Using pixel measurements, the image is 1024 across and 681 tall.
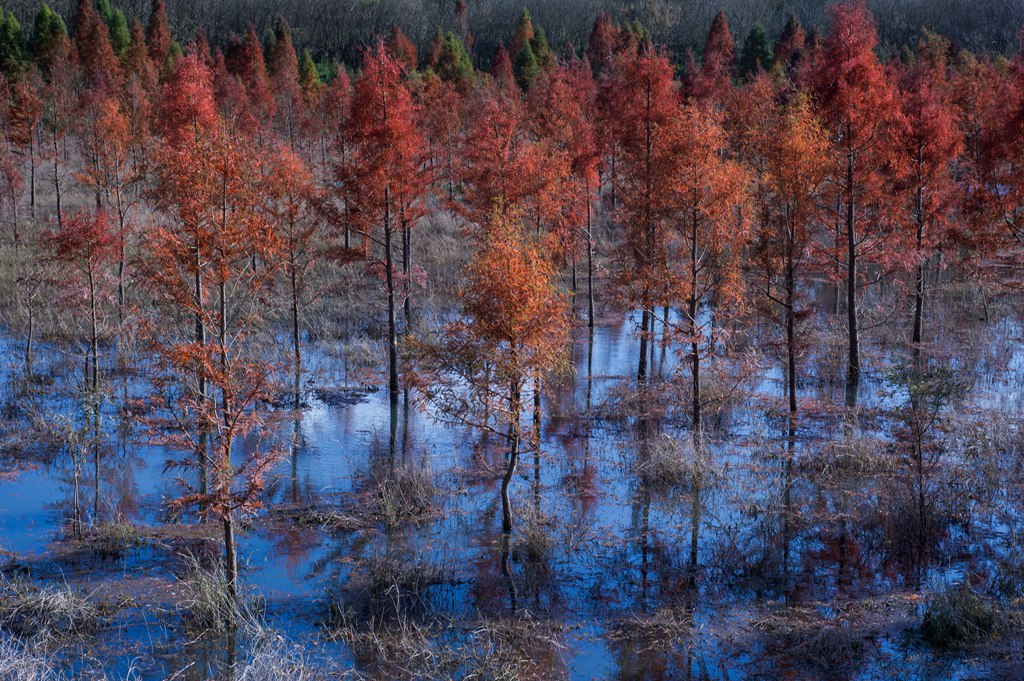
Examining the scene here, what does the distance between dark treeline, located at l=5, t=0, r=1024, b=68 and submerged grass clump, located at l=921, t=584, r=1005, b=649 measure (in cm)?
8197

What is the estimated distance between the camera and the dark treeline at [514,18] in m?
91.7

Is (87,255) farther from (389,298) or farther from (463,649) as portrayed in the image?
Result: (463,649)

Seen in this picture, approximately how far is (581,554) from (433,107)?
138 feet

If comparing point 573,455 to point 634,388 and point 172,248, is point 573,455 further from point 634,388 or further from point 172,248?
point 172,248

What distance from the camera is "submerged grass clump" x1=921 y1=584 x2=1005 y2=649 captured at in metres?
12.6

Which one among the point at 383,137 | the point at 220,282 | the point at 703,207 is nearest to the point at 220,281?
the point at 220,282

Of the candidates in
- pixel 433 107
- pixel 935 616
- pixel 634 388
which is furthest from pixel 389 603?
pixel 433 107

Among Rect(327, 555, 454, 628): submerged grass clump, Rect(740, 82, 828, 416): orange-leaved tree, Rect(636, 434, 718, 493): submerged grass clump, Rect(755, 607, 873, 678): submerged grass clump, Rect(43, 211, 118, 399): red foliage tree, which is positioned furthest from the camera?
Rect(43, 211, 118, 399): red foliage tree

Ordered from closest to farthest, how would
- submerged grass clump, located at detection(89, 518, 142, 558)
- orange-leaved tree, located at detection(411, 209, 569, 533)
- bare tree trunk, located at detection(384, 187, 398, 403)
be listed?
1. orange-leaved tree, located at detection(411, 209, 569, 533)
2. submerged grass clump, located at detection(89, 518, 142, 558)
3. bare tree trunk, located at detection(384, 187, 398, 403)

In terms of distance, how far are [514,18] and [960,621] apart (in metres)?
101

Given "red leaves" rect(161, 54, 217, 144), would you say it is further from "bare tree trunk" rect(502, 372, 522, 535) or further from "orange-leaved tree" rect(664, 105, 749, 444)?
"bare tree trunk" rect(502, 372, 522, 535)

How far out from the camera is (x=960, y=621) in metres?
12.7

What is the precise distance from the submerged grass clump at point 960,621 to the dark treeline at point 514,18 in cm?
8197

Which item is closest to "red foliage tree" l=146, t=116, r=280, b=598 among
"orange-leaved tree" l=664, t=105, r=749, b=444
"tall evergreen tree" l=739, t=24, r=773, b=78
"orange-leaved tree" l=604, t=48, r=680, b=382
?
"orange-leaved tree" l=604, t=48, r=680, b=382
